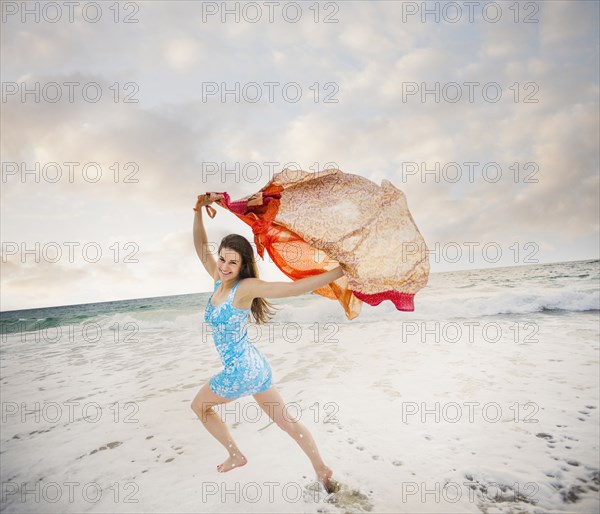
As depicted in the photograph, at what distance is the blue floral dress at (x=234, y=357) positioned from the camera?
2850mm

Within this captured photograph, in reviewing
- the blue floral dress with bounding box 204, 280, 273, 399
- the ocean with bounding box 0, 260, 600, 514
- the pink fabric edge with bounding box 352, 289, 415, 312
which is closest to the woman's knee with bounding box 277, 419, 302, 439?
the blue floral dress with bounding box 204, 280, 273, 399

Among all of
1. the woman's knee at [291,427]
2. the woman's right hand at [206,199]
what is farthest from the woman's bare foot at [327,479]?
the woman's right hand at [206,199]

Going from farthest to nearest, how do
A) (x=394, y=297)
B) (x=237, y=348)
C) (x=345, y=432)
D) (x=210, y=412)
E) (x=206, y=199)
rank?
(x=345, y=432)
(x=206, y=199)
(x=210, y=412)
(x=237, y=348)
(x=394, y=297)

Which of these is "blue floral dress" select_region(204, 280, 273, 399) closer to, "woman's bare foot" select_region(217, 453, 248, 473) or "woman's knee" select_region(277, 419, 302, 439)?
"woman's knee" select_region(277, 419, 302, 439)

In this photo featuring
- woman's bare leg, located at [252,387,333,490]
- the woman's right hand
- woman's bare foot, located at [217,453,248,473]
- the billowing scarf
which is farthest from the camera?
woman's bare foot, located at [217,453,248,473]

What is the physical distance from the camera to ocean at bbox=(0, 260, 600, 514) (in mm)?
3227

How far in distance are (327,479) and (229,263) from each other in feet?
7.30

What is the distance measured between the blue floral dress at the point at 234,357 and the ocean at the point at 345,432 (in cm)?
125

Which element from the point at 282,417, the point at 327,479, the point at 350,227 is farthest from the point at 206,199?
the point at 327,479

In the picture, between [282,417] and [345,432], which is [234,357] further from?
[345,432]

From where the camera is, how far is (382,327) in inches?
464

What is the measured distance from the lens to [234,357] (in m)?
2.90

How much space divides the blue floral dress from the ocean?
1248mm

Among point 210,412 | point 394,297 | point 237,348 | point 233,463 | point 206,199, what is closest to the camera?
point 394,297
